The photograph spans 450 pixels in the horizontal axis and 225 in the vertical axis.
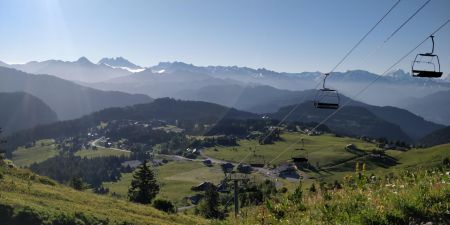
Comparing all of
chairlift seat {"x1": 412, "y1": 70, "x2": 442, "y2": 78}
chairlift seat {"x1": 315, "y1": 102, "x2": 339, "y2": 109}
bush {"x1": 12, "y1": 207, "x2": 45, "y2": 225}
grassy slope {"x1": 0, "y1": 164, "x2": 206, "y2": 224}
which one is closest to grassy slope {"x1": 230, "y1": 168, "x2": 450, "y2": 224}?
chairlift seat {"x1": 412, "y1": 70, "x2": 442, "y2": 78}

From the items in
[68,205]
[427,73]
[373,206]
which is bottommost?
[68,205]

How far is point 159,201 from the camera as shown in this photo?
174 feet

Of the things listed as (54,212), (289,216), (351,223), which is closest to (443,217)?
(351,223)

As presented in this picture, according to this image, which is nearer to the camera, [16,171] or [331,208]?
[331,208]

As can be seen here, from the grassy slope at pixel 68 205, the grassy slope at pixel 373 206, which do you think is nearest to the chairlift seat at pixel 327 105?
the grassy slope at pixel 68 205

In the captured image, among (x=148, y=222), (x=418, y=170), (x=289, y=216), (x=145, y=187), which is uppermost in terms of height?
(x=418, y=170)

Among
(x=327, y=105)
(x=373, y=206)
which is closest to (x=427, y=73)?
(x=327, y=105)

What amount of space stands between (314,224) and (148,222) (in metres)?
21.2

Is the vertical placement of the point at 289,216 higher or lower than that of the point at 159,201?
higher

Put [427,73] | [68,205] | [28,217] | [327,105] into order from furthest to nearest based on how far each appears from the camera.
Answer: [68,205] < [327,105] < [28,217] < [427,73]

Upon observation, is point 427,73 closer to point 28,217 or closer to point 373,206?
point 373,206

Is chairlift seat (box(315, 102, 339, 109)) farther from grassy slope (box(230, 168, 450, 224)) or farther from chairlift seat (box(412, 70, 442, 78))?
grassy slope (box(230, 168, 450, 224))

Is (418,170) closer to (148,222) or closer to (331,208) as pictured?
(331,208)

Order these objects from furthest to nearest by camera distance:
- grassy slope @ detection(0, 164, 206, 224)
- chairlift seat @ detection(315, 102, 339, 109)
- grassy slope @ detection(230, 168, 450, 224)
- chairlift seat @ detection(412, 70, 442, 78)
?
chairlift seat @ detection(315, 102, 339, 109) → grassy slope @ detection(0, 164, 206, 224) → chairlift seat @ detection(412, 70, 442, 78) → grassy slope @ detection(230, 168, 450, 224)
